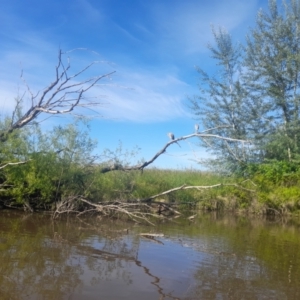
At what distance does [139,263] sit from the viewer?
272 inches

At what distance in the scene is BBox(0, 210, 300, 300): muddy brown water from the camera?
533cm

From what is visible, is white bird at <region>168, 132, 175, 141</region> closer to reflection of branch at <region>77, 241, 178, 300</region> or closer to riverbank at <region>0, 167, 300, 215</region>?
riverbank at <region>0, 167, 300, 215</region>

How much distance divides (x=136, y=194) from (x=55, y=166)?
387 centimetres

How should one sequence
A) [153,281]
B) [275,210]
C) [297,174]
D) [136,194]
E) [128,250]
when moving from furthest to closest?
[297,174] < [275,210] < [136,194] < [128,250] < [153,281]

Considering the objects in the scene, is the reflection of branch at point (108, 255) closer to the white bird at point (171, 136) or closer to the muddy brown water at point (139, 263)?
the muddy brown water at point (139, 263)

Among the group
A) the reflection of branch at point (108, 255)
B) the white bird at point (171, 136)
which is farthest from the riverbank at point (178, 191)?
the reflection of branch at point (108, 255)

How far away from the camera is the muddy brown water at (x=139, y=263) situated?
17.5 ft

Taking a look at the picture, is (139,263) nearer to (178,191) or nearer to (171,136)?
(171,136)

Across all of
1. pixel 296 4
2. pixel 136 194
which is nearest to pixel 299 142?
Answer: pixel 296 4

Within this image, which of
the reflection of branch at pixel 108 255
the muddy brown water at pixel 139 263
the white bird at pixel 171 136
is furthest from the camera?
the white bird at pixel 171 136

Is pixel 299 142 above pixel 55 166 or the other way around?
above

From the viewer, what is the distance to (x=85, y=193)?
13.2 metres

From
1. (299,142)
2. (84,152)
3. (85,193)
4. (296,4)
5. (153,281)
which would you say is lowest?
(153,281)

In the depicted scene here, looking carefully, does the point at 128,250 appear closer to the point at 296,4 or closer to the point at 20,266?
the point at 20,266
